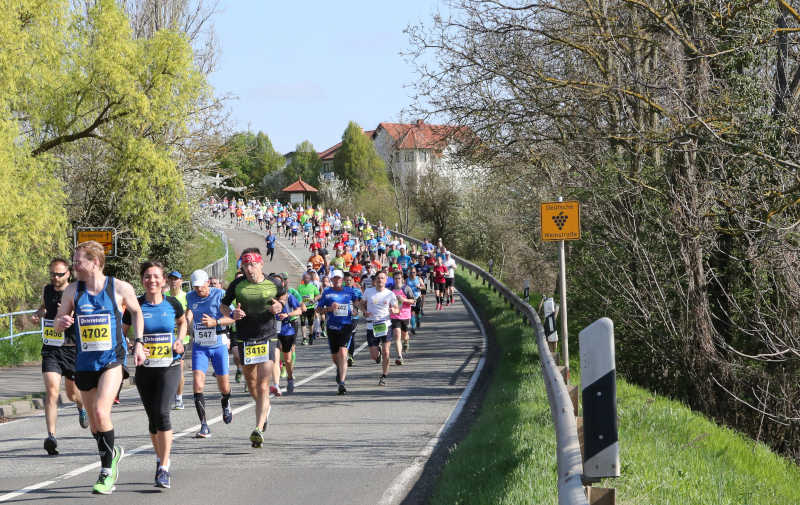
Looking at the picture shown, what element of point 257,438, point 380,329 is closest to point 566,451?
point 257,438

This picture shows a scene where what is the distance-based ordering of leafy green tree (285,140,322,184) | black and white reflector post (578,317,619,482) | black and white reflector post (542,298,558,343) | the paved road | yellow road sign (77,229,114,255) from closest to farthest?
black and white reflector post (578,317,619,482) → the paved road → black and white reflector post (542,298,558,343) → yellow road sign (77,229,114,255) → leafy green tree (285,140,322,184)

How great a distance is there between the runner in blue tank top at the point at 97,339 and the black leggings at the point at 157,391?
34 centimetres

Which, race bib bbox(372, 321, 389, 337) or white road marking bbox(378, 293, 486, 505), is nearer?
white road marking bbox(378, 293, 486, 505)

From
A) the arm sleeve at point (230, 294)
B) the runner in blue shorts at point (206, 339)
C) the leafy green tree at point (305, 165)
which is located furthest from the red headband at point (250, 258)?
A: the leafy green tree at point (305, 165)

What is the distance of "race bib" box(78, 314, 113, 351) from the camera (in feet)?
24.1

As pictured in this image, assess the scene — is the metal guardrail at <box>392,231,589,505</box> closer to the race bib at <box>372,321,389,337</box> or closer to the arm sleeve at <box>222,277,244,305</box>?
the arm sleeve at <box>222,277,244,305</box>

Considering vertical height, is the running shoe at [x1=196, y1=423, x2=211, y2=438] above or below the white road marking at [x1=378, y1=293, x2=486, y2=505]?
above

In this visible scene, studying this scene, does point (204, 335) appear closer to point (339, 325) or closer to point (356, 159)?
point (339, 325)

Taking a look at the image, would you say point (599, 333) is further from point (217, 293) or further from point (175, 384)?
point (217, 293)

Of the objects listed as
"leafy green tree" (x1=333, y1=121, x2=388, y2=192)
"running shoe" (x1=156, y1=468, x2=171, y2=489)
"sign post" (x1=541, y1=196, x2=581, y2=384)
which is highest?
"leafy green tree" (x1=333, y1=121, x2=388, y2=192)

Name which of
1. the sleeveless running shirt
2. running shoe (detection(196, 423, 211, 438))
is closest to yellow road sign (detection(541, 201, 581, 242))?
running shoe (detection(196, 423, 211, 438))

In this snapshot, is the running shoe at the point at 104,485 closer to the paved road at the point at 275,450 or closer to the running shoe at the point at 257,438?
the paved road at the point at 275,450

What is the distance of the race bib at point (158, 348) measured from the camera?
7836mm

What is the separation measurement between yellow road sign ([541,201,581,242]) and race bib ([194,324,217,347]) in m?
5.62
